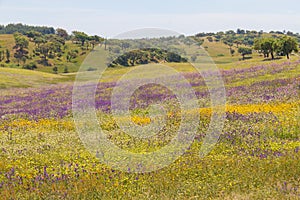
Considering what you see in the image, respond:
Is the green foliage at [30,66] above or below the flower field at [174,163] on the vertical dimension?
above

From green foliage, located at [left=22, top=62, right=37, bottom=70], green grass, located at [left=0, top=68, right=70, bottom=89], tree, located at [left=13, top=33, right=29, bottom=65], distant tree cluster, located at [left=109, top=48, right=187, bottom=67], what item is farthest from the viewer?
tree, located at [left=13, top=33, right=29, bottom=65]

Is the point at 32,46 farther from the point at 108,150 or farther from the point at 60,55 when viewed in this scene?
the point at 108,150

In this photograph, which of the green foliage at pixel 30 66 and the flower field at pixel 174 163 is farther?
the green foliage at pixel 30 66

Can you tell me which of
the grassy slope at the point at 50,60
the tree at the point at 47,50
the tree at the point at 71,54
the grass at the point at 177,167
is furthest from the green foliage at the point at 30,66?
the grass at the point at 177,167

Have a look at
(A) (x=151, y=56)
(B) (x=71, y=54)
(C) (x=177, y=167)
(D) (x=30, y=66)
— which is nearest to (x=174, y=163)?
(C) (x=177, y=167)

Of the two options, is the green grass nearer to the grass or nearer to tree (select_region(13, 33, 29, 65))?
the grass

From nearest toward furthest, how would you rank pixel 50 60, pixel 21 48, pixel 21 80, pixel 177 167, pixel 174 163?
1. pixel 177 167
2. pixel 174 163
3. pixel 21 80
4. pixel 50 60
5. pixel 21 48

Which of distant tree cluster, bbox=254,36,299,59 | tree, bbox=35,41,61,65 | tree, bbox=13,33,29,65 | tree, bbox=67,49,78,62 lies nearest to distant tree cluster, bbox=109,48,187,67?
distant tree cluster, bbox=254,36,299,59

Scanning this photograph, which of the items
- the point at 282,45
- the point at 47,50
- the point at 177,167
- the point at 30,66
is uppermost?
the point at 47,50

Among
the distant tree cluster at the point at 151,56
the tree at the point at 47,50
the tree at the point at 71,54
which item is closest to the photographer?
the distant tree cluster at the point at 151,56

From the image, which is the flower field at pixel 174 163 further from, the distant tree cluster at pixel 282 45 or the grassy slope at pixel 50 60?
the grassy slope at pixel 50 60

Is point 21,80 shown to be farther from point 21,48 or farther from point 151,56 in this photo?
point 21,48

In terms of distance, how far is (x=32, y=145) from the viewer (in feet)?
56.5

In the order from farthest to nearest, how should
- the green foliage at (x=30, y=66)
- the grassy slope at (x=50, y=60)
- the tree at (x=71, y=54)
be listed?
the tree at (x=71, y=54)
the grassy slope at (x=50, y=60)
the green foliage at (x=30, y=66)
